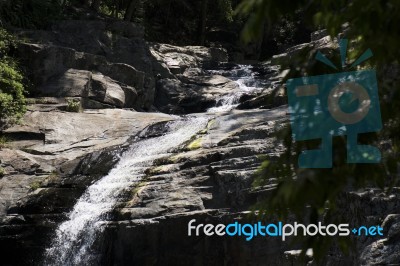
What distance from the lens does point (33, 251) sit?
1023 centimetres

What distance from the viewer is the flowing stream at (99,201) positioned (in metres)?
9.88

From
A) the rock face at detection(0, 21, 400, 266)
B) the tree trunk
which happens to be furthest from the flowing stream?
the tree trunk

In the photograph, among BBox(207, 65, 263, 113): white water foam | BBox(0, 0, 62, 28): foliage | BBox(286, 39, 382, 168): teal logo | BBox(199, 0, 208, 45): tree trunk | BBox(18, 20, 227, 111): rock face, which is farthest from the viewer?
BBox(199, 0, 208, 45): tree trunk

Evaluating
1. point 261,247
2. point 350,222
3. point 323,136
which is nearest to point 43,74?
point 261,247

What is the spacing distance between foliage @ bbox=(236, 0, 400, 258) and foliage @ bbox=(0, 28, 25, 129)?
12.6 meters

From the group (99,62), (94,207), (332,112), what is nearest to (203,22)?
(99,62)

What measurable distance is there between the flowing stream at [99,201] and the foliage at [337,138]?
725 cm

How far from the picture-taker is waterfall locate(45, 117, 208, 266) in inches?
389

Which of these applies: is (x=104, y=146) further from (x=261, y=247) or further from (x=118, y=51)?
(x=118, y=51)

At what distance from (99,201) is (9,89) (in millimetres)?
6133

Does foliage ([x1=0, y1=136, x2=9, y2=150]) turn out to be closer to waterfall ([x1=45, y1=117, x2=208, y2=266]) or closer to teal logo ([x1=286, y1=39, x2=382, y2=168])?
waterfall ([x1=45, y1=117, x2=208, y2=266])

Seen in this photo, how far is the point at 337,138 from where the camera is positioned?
2783 millimetres

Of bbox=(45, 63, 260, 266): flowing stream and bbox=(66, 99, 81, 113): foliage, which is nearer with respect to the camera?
bbox=(45, 63, 260, 266): flowing stream

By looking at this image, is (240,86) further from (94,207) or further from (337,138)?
(337,138)
